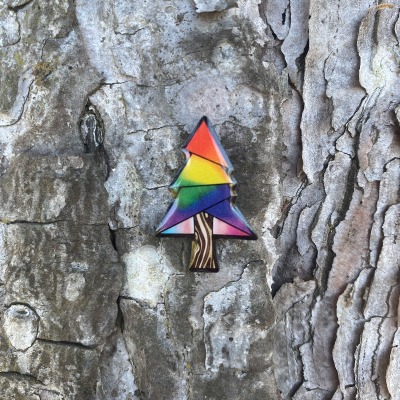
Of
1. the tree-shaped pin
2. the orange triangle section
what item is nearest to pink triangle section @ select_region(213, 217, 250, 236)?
the tree-shaped pin

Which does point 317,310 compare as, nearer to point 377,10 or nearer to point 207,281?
point 207,281

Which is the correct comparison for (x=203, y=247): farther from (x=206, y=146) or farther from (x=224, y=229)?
(x=206, y=146)

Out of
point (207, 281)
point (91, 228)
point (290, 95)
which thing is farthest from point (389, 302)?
point (91, 228)

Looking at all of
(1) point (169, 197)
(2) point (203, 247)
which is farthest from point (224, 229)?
(1) point (169, 197)

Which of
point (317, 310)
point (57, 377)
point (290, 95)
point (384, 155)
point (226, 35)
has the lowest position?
point (57, 377)

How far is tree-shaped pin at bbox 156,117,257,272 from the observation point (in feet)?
3.91

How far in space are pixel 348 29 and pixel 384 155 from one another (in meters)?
0.39

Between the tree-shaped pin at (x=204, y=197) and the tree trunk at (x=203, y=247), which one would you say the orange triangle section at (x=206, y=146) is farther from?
the tree trunk at (x=203, y=247)

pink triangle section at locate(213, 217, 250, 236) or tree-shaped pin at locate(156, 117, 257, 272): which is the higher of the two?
tree-shaped pin at locate(156, 117, 257, 272)

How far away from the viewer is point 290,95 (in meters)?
1.37

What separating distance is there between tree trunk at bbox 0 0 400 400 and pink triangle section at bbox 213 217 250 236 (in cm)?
7

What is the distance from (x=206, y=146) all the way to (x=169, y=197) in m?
0.20

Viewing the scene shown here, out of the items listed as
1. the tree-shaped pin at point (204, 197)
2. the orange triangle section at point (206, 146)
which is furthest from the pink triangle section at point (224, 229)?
the orange triangle section at point (206, 146)

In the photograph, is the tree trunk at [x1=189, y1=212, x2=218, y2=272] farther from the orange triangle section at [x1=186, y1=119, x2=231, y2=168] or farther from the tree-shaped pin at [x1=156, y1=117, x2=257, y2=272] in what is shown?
the orange triangle section at [x1=186, y1=119, x2=231, y2=168]
